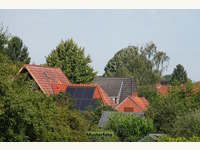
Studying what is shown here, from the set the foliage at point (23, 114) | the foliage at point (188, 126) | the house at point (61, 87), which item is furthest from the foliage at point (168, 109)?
the foliage at point (23, 114)

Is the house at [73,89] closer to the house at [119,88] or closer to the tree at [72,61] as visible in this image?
the tree at [72,61]

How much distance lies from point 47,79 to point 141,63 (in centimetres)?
3086

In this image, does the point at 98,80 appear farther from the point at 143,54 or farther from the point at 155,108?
the point at 155,108

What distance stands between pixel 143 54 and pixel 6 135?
58.7m

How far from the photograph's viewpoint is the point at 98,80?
57562mm

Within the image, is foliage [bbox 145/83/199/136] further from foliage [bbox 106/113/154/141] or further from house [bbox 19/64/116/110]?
house [bbox 19/64/116/110]

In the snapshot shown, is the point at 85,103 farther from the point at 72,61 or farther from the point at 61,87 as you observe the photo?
the point at 72,61

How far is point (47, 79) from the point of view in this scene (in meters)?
37.8

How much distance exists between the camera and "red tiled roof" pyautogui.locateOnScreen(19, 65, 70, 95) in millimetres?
36544

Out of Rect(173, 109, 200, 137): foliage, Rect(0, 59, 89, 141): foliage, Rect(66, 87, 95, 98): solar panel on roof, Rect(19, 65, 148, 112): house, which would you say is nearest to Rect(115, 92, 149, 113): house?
Rect(19, 65, 148, 112): house

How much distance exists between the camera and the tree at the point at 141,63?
67.3 meters

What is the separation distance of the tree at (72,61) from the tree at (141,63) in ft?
66.7
